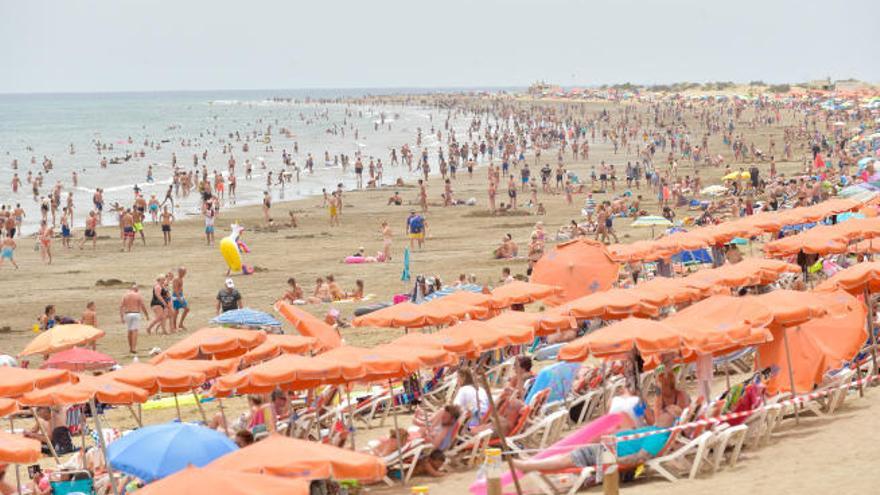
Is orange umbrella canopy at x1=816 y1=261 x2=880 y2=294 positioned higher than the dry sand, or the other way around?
orange umbrella canopy at x1=816 y1=261 x2=880 y2=294

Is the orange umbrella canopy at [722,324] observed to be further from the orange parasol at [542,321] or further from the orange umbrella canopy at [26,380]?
the orange umbrella canopy at [26,380]

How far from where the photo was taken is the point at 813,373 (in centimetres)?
1235

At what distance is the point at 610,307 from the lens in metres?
13.4

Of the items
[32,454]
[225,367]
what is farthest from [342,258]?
[32,454]

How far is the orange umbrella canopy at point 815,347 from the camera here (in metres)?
12.4

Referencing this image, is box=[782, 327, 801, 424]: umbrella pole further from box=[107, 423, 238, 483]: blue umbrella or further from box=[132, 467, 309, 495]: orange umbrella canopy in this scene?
box=[132, 467, 309, 495]: orange umbrella canopy

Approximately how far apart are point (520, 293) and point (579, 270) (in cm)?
204

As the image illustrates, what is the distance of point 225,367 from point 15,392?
1.99 m

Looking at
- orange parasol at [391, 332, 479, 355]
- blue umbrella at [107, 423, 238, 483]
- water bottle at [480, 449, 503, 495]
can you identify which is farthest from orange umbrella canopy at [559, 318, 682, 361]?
water bottle at [480, 449, 503, 495]

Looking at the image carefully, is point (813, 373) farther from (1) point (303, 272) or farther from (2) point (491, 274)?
(1) point (303, 272)

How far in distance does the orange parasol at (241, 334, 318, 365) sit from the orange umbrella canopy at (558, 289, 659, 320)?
2798 mm

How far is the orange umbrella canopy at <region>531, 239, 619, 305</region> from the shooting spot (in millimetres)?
17625

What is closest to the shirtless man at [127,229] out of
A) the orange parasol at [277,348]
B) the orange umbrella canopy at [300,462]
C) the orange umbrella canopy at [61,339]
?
the orange umbrella canopy at [61,339]

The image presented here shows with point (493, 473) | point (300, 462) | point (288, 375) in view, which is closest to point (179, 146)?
point (288, 375)
